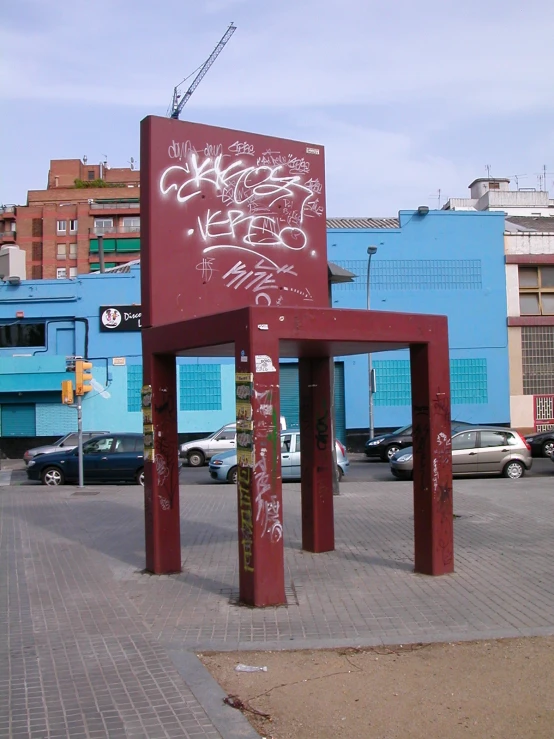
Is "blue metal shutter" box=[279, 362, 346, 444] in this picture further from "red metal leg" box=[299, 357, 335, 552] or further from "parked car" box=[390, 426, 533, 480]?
"red metal leg" box=[299, 357, 335, 552]

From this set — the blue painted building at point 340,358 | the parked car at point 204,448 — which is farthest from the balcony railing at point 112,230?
the parked car at point 204,448

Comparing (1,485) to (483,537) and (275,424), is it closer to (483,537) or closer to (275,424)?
(483,537)

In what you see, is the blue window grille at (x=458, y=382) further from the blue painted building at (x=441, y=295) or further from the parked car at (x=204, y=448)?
the parked car at (x=204, y=448)

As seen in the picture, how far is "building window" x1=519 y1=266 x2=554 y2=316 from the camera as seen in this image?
114 ft

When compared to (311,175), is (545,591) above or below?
below

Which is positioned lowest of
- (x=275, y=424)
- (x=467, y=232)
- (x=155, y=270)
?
(x=275, y=424)

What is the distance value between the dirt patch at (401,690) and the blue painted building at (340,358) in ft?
87.1

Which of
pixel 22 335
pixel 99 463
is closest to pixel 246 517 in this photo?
pixel 99 463

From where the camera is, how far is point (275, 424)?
782 cm

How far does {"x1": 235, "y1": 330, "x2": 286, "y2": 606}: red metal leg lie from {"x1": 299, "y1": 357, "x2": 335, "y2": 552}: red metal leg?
8.12 feet

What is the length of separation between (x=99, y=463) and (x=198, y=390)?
1226cm

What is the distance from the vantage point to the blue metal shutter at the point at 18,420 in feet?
110

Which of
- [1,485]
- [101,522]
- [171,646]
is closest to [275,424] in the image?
[171,646]

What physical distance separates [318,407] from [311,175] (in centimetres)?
291
